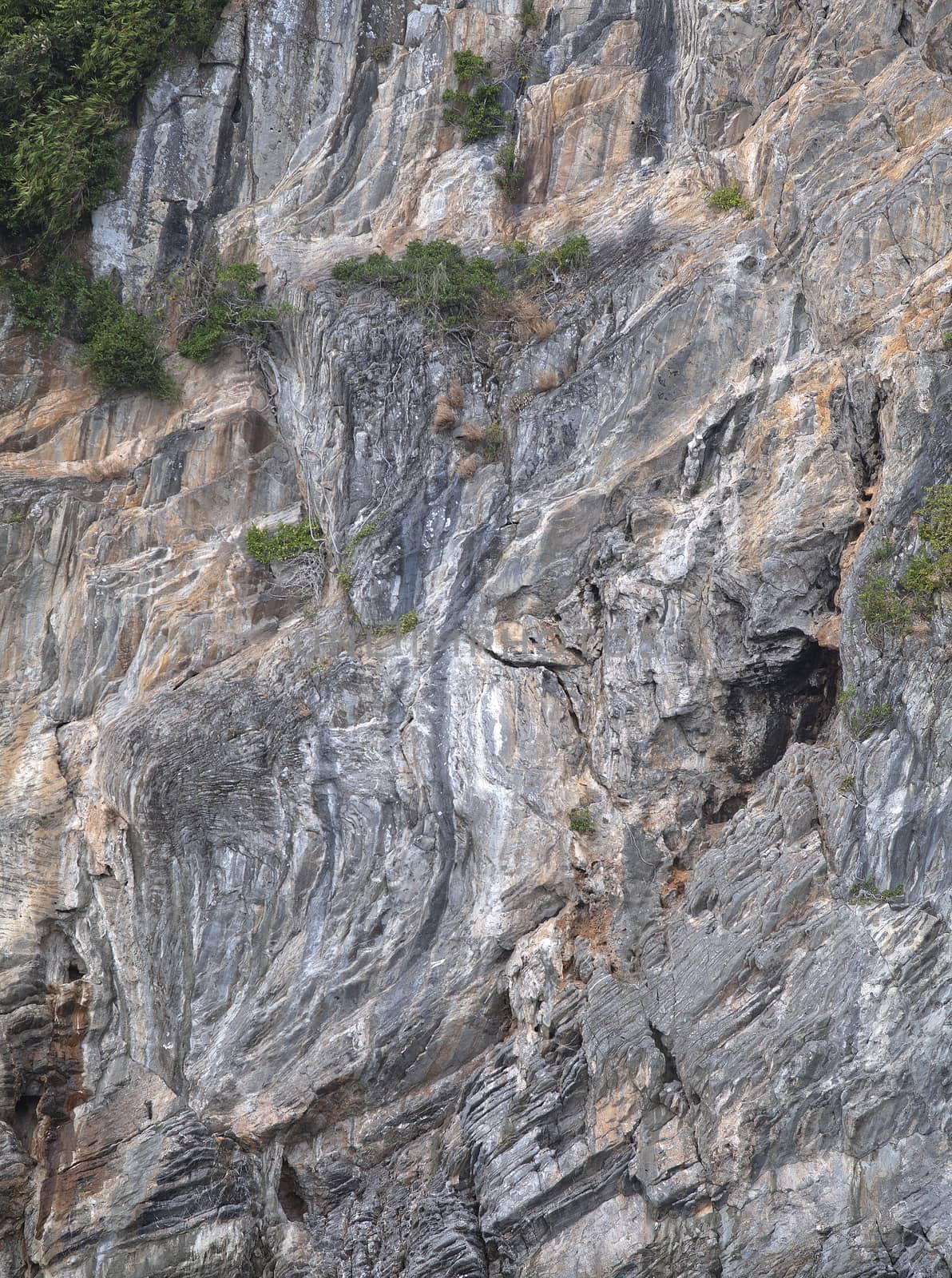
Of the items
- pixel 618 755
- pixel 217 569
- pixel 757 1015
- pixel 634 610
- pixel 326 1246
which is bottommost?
pixel 326 1246

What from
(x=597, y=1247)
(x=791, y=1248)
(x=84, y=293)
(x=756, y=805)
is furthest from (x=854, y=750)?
(x=84, y=293)

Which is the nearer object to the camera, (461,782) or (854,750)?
(854,750)

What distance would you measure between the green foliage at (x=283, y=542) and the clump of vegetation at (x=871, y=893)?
8277 mm

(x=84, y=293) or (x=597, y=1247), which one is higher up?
(x=84, y=293)

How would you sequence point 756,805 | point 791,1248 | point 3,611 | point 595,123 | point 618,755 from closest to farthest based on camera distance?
1. point 791,1248
2. point 756,805
3. point 618,755
4. point 3,611
5. point 595,123

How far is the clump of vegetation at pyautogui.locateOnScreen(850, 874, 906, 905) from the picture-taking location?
1002 centimetres

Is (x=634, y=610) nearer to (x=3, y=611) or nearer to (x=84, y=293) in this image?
(x=3, y=611)

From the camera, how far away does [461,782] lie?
506 inches

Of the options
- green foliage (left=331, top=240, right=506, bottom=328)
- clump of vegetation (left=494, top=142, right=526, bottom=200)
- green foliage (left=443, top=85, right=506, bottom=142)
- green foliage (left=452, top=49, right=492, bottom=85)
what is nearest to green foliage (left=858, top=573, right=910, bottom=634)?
green foliage (left=331, top=240, right=506, bottom=328)

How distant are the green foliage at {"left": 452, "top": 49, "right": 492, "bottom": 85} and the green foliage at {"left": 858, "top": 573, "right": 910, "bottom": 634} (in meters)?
11.5

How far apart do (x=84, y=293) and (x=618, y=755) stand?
1106 cm

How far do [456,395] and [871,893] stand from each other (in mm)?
8162

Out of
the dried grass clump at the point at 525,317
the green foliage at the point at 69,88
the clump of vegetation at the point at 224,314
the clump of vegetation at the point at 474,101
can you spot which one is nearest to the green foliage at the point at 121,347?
the clump of vegetation at the point at 224,314

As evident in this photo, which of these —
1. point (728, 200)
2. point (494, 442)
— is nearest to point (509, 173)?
point (728, 200)
